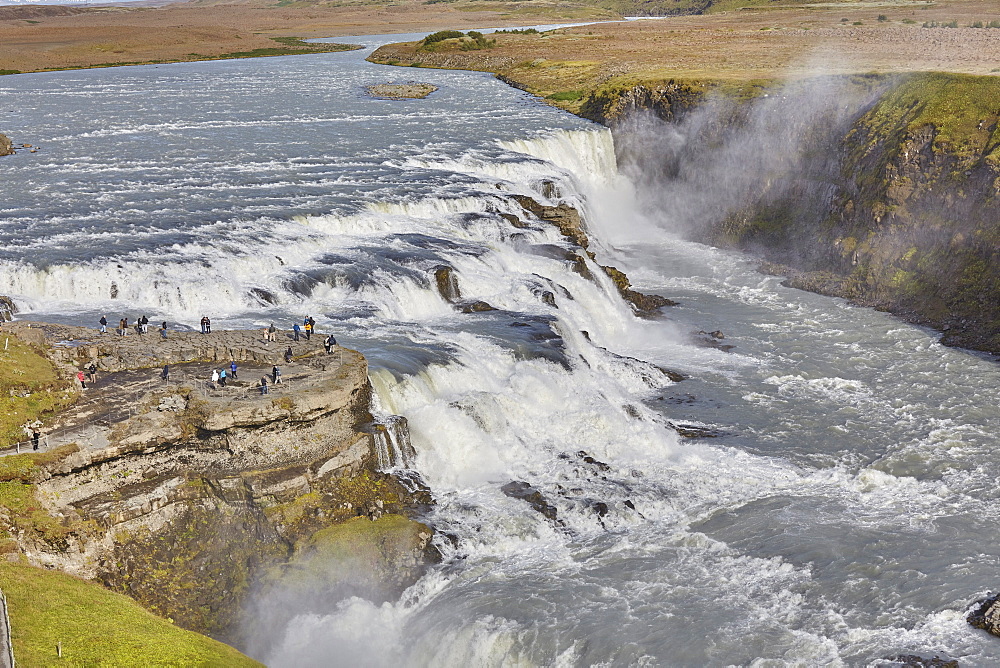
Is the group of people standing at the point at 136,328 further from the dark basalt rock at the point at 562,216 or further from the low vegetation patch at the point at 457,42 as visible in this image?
the low vegetation patch at the point at 457,42

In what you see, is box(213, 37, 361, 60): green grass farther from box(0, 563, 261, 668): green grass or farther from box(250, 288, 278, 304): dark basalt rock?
box(0, 563, 261, 668): green grass

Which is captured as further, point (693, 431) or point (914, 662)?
point (693, 431)

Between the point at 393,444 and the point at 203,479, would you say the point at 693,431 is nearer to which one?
the point at 393,444

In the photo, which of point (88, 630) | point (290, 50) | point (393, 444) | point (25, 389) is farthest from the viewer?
point (290, 50)

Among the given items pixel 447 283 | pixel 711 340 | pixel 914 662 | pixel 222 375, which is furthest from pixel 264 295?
pixel 914 662

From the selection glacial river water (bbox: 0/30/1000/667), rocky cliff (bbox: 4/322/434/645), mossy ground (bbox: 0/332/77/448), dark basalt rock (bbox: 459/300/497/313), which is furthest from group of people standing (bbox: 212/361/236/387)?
→ dark basalt rock (bbox: 459/300/497/313)

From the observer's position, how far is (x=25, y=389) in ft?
87.2

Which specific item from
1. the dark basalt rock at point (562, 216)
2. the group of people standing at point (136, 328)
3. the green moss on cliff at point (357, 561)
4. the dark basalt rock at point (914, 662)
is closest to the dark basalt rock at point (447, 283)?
the dark basalt rock at point (562, 216)

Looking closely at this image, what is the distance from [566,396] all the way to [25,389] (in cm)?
1891

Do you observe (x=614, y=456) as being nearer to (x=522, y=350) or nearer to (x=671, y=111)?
(x=522, y=350)

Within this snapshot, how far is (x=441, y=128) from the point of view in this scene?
74.6 meters

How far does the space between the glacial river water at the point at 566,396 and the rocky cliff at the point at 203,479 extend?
6.85 ft

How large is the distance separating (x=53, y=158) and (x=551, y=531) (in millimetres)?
48342

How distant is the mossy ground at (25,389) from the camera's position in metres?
24.9
